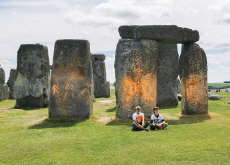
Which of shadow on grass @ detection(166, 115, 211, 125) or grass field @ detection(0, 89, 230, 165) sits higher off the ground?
shadow on grass @ detection(166, 115, 211, 125)

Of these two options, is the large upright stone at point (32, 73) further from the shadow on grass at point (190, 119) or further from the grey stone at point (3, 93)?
the shadow on grass at point (190, 119)

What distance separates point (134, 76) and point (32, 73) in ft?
29.2

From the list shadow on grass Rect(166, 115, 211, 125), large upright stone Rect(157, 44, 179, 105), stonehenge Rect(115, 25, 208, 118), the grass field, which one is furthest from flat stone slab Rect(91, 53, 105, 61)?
the grass field

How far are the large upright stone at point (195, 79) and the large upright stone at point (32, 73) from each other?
9.34 metres

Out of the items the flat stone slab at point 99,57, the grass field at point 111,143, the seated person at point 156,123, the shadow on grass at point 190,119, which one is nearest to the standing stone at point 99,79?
the flat stone slab at point 99,57

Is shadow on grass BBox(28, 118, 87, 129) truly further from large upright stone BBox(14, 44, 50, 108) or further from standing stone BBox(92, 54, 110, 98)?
standing stone BBox(92, 54, 110, 98)

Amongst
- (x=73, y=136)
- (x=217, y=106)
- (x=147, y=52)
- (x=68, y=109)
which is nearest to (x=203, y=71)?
(x=147, y=52)

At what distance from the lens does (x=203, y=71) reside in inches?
553

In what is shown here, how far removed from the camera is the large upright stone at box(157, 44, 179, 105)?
19.2 meters

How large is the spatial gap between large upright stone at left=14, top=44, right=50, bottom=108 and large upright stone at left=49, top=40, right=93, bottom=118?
21.4 feet

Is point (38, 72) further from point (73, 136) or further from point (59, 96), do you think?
point (73, 136)

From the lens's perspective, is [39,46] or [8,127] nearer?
[8,127]

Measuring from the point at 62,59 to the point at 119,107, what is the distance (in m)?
3.18

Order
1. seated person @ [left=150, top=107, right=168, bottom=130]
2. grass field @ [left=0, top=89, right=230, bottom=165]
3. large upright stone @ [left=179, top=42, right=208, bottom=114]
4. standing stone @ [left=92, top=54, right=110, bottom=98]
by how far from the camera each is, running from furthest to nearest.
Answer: standing stone @ [left=92, top=54, right=110, bottom=98], large upright stone @ [left=179, top=42, right=208, bottom=114], seated person @ [left=150, top=107, right=168, bottom=130], grass field @ [left=0, top=89, right=230, bottom=165]
